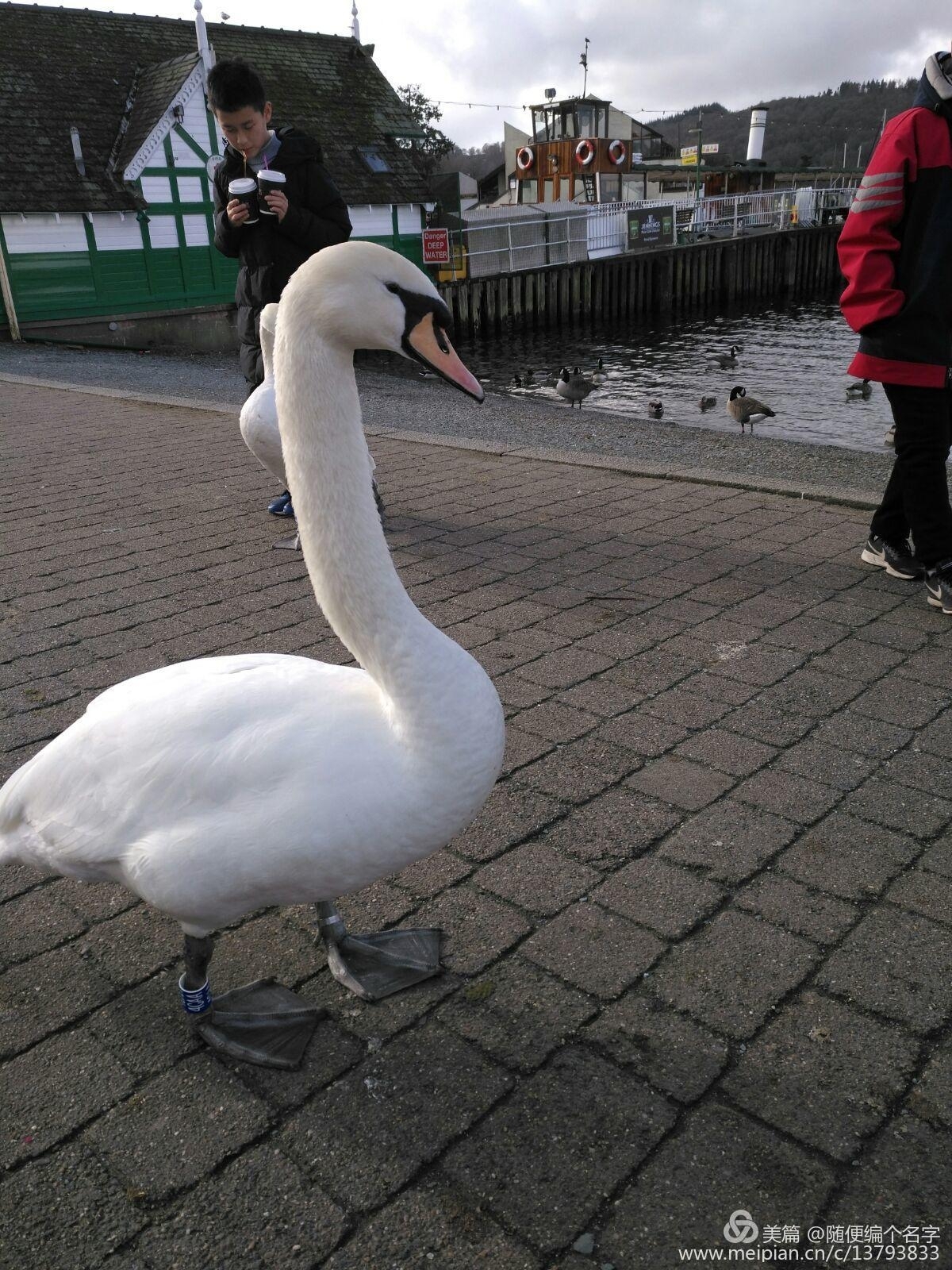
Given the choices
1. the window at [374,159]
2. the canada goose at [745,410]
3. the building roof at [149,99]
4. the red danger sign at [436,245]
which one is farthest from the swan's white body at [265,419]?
the window at [374,159]

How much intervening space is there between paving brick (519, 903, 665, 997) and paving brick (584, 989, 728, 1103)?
0.26 ft

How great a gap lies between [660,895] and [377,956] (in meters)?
0.83

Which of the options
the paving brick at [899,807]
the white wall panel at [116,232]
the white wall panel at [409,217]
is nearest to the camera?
the paving brick at [899,807]

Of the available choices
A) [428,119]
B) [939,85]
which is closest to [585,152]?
[428,119]

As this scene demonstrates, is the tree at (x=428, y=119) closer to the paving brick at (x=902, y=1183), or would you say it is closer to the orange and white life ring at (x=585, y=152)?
the orange and white life ring at (x=585, y=152)

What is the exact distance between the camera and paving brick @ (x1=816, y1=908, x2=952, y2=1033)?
2.26m

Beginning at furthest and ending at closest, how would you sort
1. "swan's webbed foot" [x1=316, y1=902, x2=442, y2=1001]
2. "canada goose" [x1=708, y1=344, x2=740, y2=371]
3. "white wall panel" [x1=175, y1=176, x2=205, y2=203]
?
"white wall panel" [x1=175, y1=176, x2=205, y2=203] < "canada goose" [x1=708, y1=344, x2=740, y2=371] < "swan's webbed foot" [x1=316, y1=902, x2=442, y2=1001]

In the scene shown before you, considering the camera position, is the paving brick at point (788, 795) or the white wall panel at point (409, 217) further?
the white wall panel at point (409, 217)

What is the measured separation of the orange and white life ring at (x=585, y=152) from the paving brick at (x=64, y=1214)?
177ft

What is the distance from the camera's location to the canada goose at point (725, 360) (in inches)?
822

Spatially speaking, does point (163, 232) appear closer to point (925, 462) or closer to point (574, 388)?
point (574, 388)

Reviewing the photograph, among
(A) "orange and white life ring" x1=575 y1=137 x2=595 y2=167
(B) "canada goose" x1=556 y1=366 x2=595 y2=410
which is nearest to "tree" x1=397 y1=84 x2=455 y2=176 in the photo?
(A) "orange and white life ring" x1=575 y1=137 x2=595 y2=167

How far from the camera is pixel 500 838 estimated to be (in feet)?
9.73

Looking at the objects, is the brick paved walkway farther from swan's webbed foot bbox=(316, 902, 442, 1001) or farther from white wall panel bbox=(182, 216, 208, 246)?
white wall panel bbox=(182, 216, 208, 246)
